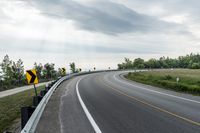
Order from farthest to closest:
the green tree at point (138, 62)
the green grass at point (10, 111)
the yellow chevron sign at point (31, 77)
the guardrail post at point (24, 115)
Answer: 1. the green tree at point (138, 62)
2. the yellow chevron sign at point (31, 77)
3. the green grass at point (10, 111)
4. the guardrail post at point (24, 115)

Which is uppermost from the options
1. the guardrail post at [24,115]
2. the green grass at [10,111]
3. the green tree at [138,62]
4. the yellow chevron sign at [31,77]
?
the green tree at [138,62]

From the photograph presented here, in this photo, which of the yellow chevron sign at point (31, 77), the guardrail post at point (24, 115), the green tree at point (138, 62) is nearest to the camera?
the guardrail post at point (24, 115)

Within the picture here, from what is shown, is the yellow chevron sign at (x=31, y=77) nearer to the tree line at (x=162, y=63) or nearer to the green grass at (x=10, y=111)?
the green grass at (x=10, y=111)

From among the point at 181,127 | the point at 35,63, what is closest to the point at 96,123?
the point at 181,127

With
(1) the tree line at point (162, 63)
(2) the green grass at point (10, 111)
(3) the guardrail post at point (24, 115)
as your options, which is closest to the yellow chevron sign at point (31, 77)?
(2) the green grass at point (10, 111)

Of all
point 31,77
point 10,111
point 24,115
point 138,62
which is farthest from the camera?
point 138,62

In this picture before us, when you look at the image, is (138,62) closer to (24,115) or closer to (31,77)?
(31,77)

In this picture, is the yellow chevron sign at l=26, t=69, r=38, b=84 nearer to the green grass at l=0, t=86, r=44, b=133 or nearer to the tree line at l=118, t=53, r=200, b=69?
the green grass at l=0, t=86, r=44, b=133

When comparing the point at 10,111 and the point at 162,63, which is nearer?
the point at 10,111

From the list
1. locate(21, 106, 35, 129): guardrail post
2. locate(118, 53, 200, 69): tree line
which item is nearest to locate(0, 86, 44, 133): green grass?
locate(21, 106, 35, 129): guardrail post

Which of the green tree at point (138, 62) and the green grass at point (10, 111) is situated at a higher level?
the green tree at point (138, 62)

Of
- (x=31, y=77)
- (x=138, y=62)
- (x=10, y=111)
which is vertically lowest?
(x=10, y=111)

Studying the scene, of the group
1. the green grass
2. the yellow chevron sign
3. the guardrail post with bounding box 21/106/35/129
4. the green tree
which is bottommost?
the green grass

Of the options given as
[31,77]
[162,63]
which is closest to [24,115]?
[31,77]
